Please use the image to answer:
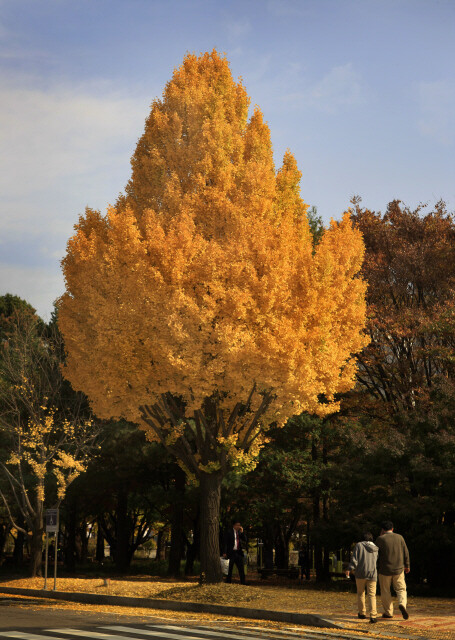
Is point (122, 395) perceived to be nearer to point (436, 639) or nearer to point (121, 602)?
point (121, 602)

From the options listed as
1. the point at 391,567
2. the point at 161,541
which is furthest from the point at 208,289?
the point at 161,541

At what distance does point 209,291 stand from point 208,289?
0.28 m

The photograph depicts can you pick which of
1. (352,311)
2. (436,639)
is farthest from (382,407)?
(436,639)

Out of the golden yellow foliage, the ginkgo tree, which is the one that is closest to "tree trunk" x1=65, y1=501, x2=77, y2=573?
the ginkgo tree

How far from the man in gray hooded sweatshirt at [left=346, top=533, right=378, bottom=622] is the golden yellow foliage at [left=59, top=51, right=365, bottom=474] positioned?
11.7 ft

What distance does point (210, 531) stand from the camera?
54.6 feet

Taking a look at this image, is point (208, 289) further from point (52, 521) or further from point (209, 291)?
point (52, 521)

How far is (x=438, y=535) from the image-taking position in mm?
18109

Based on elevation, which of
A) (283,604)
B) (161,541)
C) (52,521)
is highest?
(52,521)

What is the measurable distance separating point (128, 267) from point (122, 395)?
278 cm

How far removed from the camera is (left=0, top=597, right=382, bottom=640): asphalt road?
9781 millimetres

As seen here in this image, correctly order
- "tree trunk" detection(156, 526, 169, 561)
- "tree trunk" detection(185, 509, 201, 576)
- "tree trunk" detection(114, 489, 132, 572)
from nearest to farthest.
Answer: "tree trunk" detection(114, 489, 132, 572), "tree trunk" detection(185, 509, 201, 576), "tree trunk" detection(156, 526, 169, 561)

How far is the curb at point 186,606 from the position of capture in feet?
→ 39.3

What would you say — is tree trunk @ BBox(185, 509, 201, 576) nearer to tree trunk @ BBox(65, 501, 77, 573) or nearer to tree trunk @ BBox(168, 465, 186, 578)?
tree trunk @ BBox(168, 465, 186, 578)
